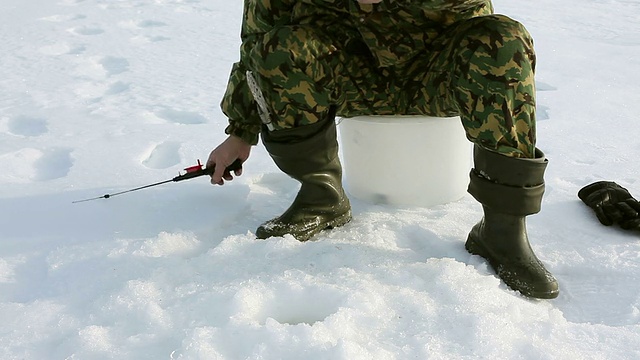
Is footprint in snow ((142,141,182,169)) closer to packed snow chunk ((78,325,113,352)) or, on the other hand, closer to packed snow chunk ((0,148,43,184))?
packed snow chunk ((0,148,43,184))

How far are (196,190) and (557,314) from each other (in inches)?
38.4

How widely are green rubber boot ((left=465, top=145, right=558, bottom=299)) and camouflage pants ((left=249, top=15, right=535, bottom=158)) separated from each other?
0.03 meters

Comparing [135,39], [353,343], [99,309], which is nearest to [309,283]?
[353,343]

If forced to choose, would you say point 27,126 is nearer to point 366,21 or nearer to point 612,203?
point 366,21

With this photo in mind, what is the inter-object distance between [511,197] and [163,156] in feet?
3.60

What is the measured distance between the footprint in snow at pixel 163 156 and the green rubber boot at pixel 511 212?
0.95 m

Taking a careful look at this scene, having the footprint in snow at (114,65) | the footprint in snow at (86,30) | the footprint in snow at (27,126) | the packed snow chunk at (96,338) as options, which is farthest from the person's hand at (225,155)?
the footprint in snow at (86,30)

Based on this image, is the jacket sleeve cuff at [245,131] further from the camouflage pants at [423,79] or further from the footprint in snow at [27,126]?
the footprint in snow at [27,126]

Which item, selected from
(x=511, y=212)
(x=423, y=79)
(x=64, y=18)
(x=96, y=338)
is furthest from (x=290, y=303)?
(x=64, y=18)

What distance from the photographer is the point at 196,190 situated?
6.09 feet

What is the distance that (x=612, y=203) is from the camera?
1671 mm

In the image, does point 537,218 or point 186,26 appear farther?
point 186,26

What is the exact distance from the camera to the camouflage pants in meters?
1.33

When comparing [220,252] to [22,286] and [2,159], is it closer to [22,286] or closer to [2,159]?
[22,286]
